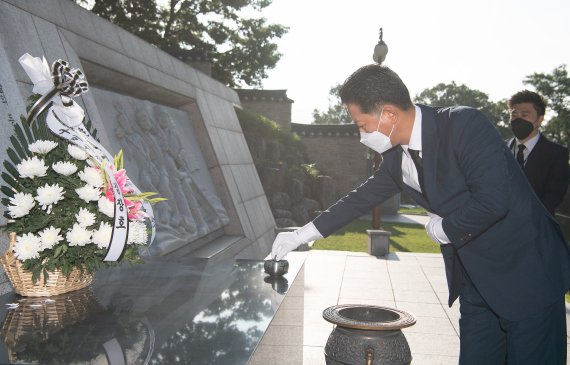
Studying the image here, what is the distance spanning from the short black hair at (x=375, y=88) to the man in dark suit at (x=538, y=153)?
2317 mm

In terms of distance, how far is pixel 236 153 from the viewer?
8266 mm

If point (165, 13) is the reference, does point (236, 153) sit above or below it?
below

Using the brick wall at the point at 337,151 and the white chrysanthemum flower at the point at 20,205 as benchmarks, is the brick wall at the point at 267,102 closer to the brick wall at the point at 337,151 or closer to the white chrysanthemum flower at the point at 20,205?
the brick wall at the point at 337,151

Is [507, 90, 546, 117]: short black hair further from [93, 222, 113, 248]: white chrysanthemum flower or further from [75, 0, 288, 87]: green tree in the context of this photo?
[75, 0, 288, 87]: green tree

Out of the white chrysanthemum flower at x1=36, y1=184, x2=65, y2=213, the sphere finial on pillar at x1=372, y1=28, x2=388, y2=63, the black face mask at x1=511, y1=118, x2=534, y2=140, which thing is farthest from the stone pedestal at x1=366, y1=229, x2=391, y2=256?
the white chrysanthemum flower at x1=36, y1=184, x2=65, y2=213

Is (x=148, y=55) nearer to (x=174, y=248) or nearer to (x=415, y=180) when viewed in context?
(x=174, y=248)

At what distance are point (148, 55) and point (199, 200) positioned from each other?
1915mm

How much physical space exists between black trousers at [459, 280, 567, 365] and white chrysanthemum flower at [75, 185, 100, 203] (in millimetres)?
1688

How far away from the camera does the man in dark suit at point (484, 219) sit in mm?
1959

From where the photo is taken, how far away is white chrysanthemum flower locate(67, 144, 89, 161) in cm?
224

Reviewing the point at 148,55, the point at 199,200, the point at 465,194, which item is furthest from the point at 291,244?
the point at 148,55

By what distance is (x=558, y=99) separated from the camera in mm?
A: 33156

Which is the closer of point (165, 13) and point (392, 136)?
point (392, 136)

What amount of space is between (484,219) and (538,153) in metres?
2.68
